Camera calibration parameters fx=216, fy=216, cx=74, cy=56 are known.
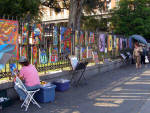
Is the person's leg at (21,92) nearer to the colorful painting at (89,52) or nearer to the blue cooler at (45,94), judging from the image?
the blue cooler at (45,94)

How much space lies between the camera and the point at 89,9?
19391 mm

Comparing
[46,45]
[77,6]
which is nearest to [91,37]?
[46,45]

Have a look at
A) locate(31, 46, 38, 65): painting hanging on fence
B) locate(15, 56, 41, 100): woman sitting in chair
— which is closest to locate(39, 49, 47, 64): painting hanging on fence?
locate(31, 46, 38, 65): painting hanging on fence

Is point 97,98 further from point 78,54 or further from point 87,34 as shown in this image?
point 87,34

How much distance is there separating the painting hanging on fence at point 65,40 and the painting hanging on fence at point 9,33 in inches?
102

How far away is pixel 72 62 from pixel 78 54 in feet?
4.87

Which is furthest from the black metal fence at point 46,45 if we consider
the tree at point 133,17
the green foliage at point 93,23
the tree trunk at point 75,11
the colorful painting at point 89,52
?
the green foliage at point 93,23

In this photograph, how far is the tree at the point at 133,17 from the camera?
2180cm

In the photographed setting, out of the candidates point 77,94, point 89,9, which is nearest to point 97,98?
point 77,94

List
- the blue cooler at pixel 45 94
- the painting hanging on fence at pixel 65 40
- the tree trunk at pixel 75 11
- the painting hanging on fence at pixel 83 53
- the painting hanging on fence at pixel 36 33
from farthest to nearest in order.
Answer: the tree trunk at pixel 75 11 → the painting hanging on fence at pixel 83 53 → the painting hanging on fence at pixel 65 40 → the painting hanging on fence at pixel 36 33 → the blue cooler at pixel 45 94

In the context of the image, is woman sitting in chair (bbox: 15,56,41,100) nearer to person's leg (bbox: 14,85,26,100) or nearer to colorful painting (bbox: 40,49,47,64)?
person's leg (bbox: 14,85,26,100)

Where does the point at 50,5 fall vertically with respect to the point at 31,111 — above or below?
above

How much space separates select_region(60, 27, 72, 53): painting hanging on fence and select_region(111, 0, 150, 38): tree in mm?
13632

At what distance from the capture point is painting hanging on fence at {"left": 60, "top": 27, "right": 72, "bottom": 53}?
919 cm
